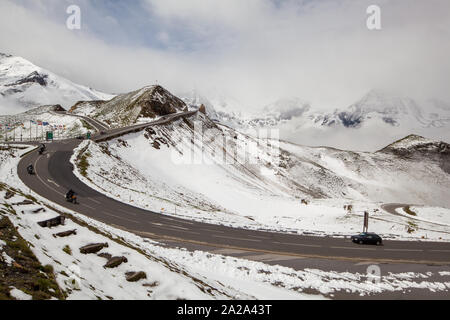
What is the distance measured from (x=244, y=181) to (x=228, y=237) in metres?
45.9

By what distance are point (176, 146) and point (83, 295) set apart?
63.0 metres

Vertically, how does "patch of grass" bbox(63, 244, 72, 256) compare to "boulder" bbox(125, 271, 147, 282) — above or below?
above

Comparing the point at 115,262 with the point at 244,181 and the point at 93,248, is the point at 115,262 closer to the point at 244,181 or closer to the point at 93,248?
the point at 93,248

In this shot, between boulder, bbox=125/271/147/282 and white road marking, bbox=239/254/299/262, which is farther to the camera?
white road marking, bbox=239/254/299/262

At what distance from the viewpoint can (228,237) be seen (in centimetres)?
2105

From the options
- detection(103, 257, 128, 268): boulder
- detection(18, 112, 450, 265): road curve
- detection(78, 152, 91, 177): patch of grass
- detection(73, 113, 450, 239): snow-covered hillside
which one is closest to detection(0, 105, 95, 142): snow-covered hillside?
detection(73, 113, 450, 239): snow-covered hillside

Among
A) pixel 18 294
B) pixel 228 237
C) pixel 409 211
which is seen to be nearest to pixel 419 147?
pixel 409 211

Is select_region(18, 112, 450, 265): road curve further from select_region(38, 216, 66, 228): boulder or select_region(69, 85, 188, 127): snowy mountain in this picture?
select_region(69, 85, 188, 127): snowy mountain

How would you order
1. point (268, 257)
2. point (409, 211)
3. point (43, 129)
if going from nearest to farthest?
point (268, 257) → point (409, 211) → point (43, 129)

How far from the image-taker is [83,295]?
641 cm

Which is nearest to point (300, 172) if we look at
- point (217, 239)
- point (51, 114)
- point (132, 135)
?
point (132, 135)

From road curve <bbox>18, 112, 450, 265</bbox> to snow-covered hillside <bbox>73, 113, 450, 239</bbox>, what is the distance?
279 centimetres

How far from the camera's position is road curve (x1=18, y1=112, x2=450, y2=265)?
62.4 ft
